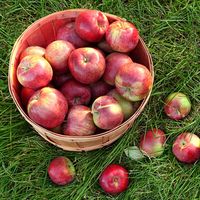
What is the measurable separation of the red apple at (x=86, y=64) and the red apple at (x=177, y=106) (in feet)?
1.91

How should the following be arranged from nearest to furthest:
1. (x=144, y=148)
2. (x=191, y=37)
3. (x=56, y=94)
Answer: (x=56, y=94) → (x=144, y=148) → (x=191, y=37)

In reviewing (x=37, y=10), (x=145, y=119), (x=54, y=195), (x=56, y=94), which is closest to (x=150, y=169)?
(x=145, y=119)

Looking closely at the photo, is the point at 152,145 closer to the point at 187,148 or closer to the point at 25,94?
the point at 187,148

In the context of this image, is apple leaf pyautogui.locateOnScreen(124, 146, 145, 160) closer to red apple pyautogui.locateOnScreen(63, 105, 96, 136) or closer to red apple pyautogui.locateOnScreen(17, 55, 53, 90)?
red apple pyautogui.locateOnScreen(63, 105, 96, 136)

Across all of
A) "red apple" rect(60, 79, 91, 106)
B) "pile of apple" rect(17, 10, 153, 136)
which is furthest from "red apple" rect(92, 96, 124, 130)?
"red apple" rect(60, 79, 91, 106)

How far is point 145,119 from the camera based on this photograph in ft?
9.30

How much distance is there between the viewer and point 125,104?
97.7 inches

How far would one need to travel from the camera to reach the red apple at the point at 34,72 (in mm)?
2365

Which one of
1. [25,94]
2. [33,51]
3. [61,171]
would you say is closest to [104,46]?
[33,51]

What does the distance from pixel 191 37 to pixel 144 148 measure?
0.87m

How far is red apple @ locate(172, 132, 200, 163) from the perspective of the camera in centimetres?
265

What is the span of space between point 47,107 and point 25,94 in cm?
26

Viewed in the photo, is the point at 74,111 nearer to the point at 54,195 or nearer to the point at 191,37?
the point at 54,195

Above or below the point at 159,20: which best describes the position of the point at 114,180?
below
